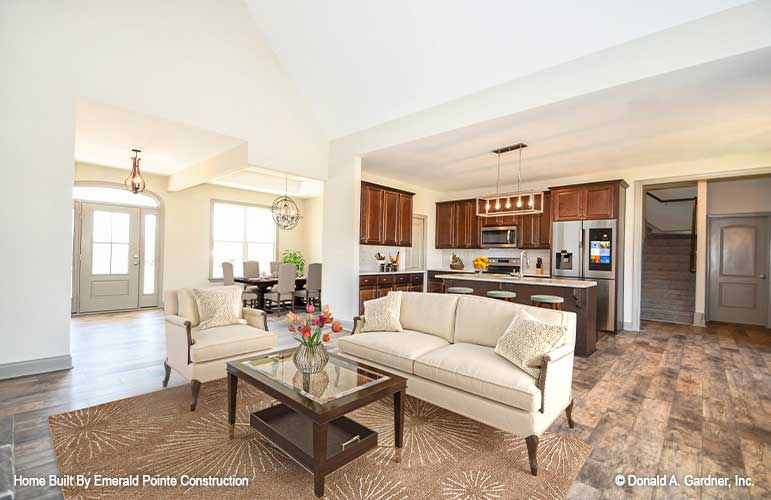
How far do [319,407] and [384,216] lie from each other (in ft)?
16.7

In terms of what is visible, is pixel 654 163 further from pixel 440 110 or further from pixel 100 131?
pixel 100 131

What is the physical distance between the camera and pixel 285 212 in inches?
333

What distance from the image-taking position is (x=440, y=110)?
14.9 feet

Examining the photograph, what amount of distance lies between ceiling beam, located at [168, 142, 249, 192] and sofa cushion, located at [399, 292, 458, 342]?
319cm

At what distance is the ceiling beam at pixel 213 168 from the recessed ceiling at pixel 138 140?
9 centimetres

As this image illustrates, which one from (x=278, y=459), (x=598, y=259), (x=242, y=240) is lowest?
(x=278, y=459)

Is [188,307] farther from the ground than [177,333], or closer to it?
farther from the ground

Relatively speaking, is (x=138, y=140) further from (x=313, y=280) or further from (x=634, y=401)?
(x=634, y=401)

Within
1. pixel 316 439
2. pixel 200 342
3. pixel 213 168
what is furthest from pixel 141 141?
pixel 316 439


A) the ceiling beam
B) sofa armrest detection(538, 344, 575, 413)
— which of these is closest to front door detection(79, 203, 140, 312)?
the ceiling beam

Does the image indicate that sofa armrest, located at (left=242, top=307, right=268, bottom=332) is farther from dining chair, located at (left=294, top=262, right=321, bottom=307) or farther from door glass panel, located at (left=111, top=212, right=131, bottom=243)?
door glass panel, located at (left=111, top=212, right=131, bottom=243)

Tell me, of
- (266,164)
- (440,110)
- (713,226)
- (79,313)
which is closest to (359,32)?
(440,110)

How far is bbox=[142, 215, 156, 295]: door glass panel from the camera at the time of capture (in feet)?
24.9

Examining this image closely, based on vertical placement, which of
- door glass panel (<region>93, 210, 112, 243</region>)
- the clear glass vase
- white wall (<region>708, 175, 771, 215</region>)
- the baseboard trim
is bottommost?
the baseboard trim
